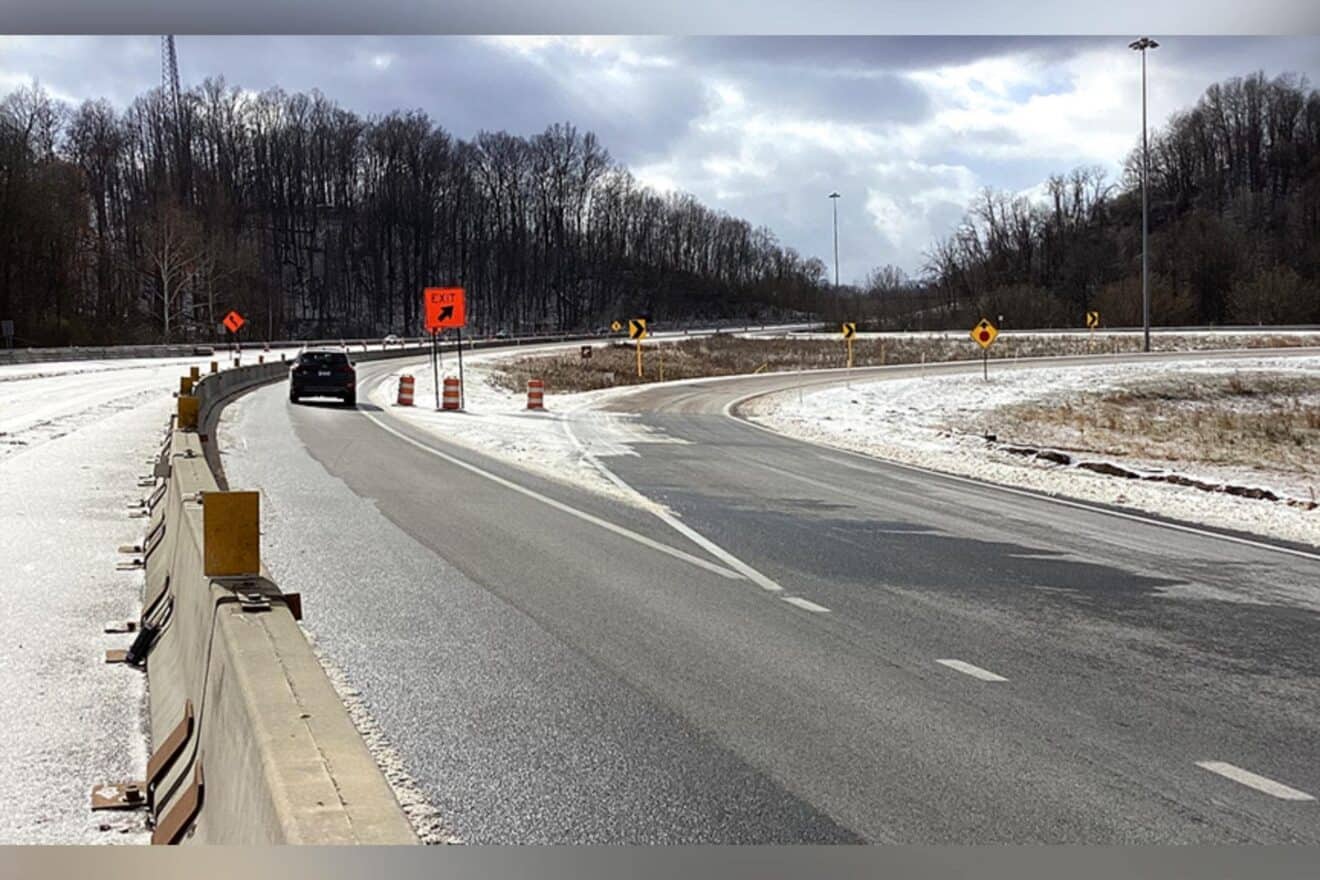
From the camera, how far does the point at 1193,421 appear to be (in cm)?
3556

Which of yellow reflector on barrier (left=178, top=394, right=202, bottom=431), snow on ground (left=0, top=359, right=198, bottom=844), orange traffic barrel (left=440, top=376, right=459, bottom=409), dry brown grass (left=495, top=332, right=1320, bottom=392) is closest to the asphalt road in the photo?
snow on ground (left=0, top=359, right=198, bottom=844)

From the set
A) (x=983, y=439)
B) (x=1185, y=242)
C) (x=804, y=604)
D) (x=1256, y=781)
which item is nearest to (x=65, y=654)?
(x=804, y=604)

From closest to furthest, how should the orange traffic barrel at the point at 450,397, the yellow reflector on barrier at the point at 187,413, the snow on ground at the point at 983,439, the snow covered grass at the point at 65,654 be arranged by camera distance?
1. the snow covered grass at the point at 65,654
2. the snow on ground at the point at 983,439
3. the yellow reflector on barrier at the point at 187,413
4. the orange traffic barrel at the point at 450,397

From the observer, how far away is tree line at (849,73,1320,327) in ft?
324

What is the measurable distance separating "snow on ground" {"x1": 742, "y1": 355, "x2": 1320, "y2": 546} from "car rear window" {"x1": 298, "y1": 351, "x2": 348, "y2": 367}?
1224 cm

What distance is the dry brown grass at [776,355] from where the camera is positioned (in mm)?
58219

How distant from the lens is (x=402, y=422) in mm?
30625

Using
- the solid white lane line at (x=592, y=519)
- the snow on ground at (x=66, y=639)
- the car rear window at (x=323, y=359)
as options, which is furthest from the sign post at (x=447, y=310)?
the snow on ground at (x=66, y=639)

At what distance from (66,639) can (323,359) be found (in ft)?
93.6

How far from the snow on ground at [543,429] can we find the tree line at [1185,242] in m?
70.3

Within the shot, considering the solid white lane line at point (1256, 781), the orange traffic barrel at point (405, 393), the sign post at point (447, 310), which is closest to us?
the solid white lane line at point (1256, 781)

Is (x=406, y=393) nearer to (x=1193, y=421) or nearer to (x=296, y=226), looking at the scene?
(x=1193, y=421)

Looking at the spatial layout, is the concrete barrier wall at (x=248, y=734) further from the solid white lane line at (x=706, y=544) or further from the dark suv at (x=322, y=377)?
the dark suv at (x=322, y=377)

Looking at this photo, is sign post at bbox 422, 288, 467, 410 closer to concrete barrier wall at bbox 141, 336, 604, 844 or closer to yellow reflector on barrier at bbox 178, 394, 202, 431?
yellow reflector on barrier at bbox 178, 394, 202, 431
